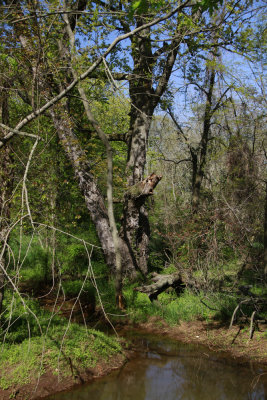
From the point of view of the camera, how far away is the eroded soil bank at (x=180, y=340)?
469 cm

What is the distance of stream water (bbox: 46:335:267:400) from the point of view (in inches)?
190

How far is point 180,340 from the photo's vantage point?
6.91m

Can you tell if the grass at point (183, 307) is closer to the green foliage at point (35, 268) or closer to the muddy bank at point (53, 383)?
the muddy bank at point (53, 383)

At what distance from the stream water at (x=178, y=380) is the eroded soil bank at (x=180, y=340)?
0.14 m

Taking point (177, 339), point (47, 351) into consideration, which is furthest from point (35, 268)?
point (47, 351)

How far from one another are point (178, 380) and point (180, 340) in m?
1.64

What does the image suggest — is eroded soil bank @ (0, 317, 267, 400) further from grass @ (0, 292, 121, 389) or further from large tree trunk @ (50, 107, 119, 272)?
large tree trunk @ (50, 107, 119, 272)

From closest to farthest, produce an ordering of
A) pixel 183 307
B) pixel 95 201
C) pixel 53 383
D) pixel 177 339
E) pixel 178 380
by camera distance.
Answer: pixel 53 383 < pixel 178 380 < pixel 177 339 < pixel 183 307 < pixel 95 201

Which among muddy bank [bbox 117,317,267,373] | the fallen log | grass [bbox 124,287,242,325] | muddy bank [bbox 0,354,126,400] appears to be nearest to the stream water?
muddy bank [bbox 0,354,126,400]

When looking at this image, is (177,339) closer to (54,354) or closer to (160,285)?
(160,285)

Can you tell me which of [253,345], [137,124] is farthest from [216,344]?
[137,124]

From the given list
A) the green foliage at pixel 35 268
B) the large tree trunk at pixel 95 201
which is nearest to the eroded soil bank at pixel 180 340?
the large tree trunk at pixel 95 201

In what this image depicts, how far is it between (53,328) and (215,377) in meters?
2.68

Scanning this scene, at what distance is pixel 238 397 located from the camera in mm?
4777
